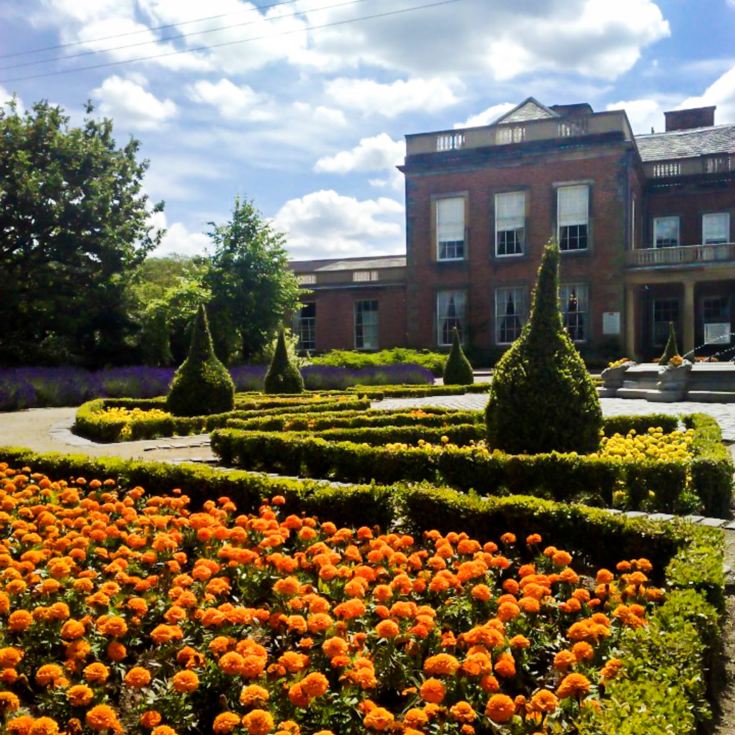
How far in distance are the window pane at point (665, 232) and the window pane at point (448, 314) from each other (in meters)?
9.58

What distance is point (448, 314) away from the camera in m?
33.0

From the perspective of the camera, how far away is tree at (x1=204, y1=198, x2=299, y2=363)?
26.1m

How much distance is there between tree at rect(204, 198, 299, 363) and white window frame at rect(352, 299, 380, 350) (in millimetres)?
7287

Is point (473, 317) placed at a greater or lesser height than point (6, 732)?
greater

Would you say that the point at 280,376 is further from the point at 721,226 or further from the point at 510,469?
the point at 721,226

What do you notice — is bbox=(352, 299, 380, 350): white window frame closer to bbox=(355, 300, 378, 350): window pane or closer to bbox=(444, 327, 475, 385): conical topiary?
bbox=(355, 300, 378, 350): window pane

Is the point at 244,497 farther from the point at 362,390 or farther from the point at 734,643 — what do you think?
the point at 362,390

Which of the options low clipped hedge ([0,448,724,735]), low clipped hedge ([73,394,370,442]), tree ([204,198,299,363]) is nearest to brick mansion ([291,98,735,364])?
tree ([204,198,299,363])

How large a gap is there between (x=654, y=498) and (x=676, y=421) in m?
3.47

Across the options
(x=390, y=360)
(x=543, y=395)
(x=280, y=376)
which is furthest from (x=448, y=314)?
(x=543, y=395)

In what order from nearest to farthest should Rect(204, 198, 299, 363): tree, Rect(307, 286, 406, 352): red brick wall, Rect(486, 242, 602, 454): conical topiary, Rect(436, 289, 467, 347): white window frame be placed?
1. Rect(486, 242, 602, 454): conical topiary
2. Rect(204, 198, 299, 363): tree
3. Rect(436, 289, 467, 347): white window frame
4. Rect(307, 286, 406, 352): red brick wall

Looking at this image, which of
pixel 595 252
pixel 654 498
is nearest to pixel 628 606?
pixel 654 498

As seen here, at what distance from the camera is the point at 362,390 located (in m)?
19.4

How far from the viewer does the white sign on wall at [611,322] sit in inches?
1169
